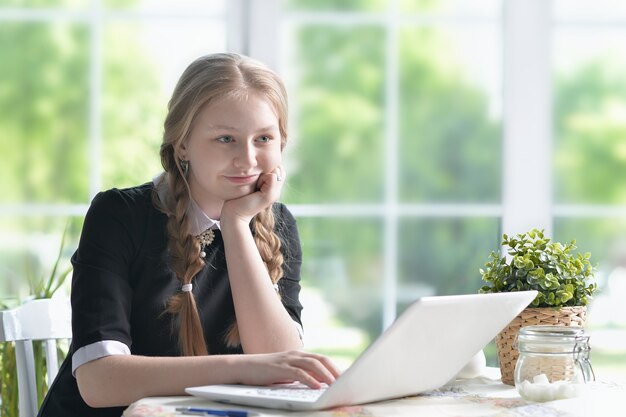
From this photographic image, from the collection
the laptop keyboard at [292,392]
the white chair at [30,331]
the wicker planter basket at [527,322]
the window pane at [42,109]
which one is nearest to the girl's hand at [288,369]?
the laptop keyboard at [292,392]

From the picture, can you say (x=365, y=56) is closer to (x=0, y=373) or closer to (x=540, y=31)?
(x=540, y=31)

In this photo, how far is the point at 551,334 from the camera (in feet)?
4.56

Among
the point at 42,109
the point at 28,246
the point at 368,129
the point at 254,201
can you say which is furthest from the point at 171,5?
the point at 254,201

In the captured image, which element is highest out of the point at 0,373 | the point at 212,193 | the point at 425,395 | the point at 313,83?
the point at 313,83

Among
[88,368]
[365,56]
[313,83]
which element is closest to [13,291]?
[313,83]

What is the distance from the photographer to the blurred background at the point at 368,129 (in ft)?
10.4

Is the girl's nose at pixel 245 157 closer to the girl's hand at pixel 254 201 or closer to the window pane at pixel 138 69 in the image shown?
the girl's hand at pixel 254 201

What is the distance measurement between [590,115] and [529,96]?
236 millimetres

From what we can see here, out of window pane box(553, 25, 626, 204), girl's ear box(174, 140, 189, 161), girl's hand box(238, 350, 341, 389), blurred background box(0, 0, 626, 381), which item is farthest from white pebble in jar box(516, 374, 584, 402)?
window pane box(553, 25, 626, 204)

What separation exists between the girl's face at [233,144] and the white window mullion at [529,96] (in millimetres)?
1547

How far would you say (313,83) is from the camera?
3223mm

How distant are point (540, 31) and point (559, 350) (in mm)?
2025

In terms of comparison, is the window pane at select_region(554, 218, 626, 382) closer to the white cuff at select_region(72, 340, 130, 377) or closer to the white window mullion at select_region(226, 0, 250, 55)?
the white window mullion at select_region(226, 0, 250, 55)

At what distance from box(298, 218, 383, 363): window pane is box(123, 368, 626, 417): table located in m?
1.68
